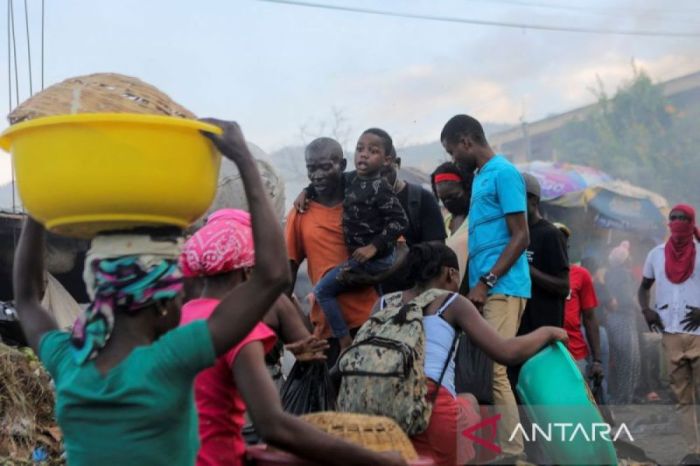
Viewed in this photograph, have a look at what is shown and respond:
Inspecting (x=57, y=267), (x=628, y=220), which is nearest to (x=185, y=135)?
(x=57, y=267)

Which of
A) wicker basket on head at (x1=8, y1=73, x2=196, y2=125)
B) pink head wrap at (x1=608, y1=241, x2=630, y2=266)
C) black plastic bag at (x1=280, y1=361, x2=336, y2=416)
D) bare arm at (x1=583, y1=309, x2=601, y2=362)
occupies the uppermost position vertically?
wicker basket on head at (x1=8, y1=73, x2=196, y2=125)

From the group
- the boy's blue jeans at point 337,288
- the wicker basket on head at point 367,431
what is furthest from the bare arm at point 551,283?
the wicker basket on head at point 367,431

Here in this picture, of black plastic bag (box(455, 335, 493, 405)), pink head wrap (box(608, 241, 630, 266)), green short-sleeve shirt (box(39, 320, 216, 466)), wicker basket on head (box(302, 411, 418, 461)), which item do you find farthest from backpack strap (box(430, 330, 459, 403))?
pink head wrap (box(608, 241, 630, 266))

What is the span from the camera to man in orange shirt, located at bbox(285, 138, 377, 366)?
6.48 m

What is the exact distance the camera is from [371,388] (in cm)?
457

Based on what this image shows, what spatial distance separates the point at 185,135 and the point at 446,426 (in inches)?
97.9

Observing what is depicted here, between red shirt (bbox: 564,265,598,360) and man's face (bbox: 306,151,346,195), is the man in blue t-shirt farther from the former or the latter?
red shirt (bbox: 564,265,598,360)

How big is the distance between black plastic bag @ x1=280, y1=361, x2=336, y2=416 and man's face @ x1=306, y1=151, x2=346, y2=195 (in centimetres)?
200

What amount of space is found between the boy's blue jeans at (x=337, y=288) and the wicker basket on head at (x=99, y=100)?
3.52 m

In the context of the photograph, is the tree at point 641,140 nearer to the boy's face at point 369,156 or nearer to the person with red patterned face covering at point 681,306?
the person with red patterned face covering at point 681,306

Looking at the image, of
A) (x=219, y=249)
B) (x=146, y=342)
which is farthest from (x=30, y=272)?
(x=146, y=342)

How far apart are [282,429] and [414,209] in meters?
3.81

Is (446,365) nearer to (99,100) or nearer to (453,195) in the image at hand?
(99,100)

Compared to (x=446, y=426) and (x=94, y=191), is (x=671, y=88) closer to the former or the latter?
(x=446, y=426)
